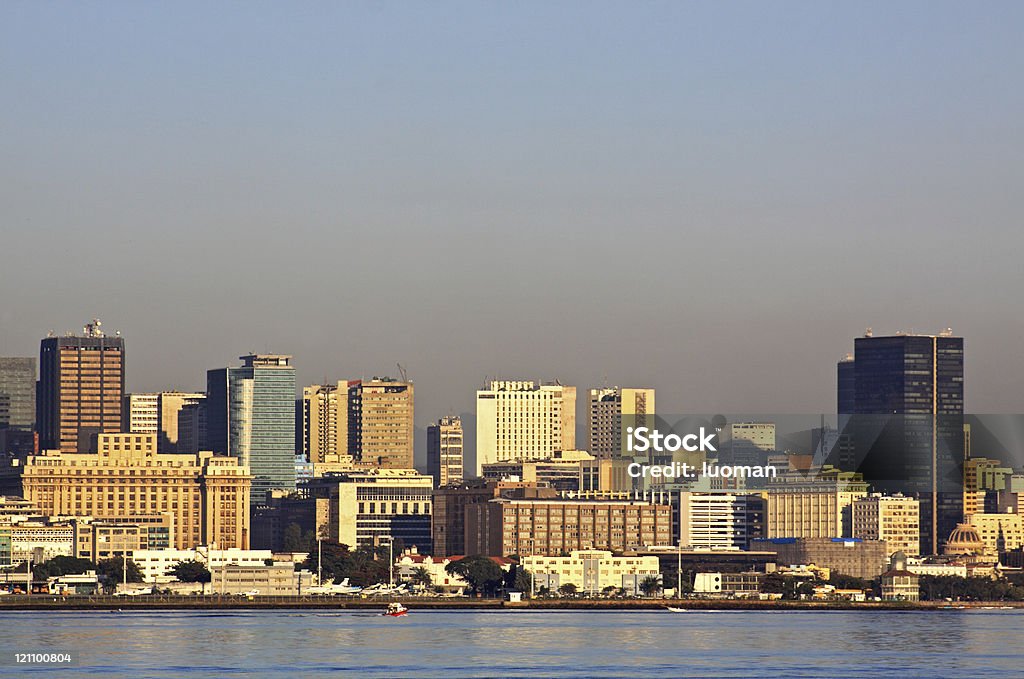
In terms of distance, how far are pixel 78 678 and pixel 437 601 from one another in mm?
62809

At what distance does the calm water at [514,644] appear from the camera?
221 ft

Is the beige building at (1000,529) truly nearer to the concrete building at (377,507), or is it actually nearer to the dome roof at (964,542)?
the dome roof at (964,542)

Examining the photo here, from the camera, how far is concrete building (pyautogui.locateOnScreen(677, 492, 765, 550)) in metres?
164

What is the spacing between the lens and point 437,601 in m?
125

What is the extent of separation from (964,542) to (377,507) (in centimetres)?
3868

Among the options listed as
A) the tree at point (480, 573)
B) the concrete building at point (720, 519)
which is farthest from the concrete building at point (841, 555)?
the tree at point (480, 573)

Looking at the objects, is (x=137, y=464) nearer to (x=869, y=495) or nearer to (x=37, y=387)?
(x=37, y=387)

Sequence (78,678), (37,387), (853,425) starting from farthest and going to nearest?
(37,387), (853,425), (78,678)

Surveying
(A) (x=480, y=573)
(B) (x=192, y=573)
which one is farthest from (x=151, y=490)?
(A) (x=480, y=573)

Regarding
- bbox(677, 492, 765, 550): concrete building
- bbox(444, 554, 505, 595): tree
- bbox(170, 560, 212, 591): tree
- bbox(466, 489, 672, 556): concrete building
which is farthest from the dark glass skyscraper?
bbox(170, 560, 212, 591): tree

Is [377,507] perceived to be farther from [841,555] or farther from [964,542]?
[841,555]

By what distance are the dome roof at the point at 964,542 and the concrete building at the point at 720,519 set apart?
593 inches

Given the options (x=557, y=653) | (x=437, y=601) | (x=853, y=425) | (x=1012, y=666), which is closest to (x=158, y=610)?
(x=437, y=601)

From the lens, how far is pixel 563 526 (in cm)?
16000
